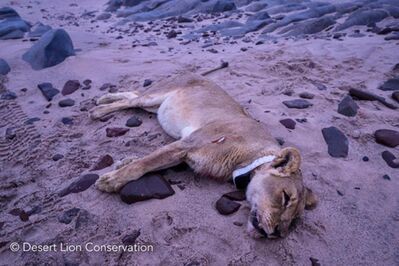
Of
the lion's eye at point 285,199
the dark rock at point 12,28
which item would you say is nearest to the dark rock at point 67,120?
the lion's eye at point 285,199

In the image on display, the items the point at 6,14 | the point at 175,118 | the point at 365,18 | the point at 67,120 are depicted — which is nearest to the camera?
the point at 175,118

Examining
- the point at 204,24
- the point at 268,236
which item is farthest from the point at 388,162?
the point at 204,24

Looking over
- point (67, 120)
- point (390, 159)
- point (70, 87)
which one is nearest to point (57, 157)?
point (67, 120)

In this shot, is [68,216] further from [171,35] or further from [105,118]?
[171,35]

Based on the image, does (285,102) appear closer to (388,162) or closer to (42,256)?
(388,162)

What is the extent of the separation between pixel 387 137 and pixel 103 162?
3091 mm

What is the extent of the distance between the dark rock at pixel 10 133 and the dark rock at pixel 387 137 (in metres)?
4.17

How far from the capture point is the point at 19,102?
503cm

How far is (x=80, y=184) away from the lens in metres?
3.31

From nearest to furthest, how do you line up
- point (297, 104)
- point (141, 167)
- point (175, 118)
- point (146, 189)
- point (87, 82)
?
point (146, 189) < point (141, 167) < point (175, 118) < point (297, 104) < point (87, 82)

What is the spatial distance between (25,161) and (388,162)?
Result: 3771 mm

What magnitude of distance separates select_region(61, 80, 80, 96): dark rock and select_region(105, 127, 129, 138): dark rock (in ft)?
4.66

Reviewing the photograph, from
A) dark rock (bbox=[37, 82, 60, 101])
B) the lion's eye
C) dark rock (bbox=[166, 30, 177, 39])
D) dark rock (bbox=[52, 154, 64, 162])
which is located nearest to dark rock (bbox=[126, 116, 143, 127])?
dark rock (bbox=[52, 154, 64, 162])

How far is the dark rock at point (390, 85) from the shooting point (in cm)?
521
